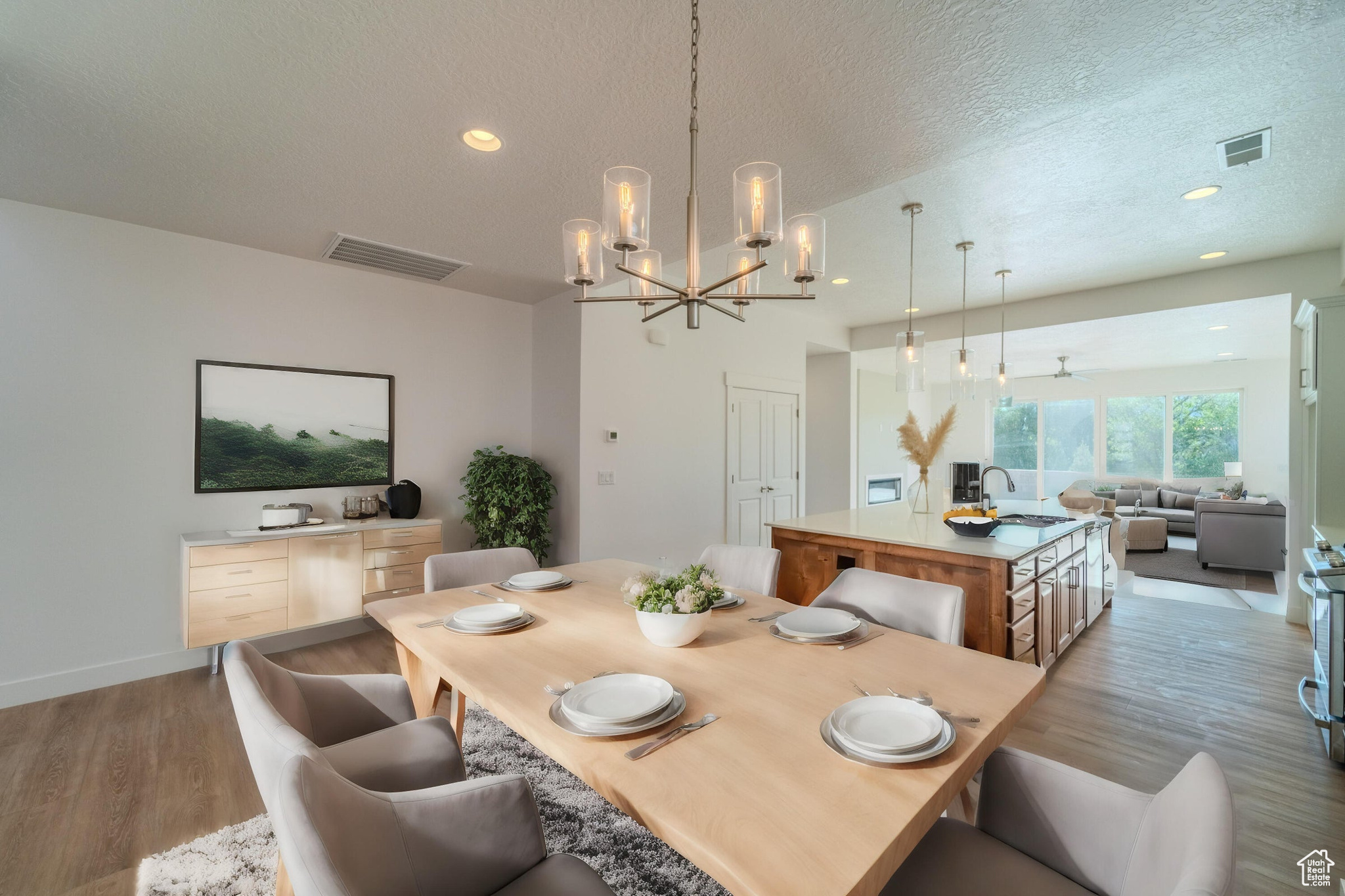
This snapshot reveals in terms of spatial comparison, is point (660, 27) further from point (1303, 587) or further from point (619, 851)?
point (1303, 587)

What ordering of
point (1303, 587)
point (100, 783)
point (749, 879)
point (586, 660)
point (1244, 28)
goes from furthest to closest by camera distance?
point (1303, 587) < point (100, 783) < point (1244, 28) < point (586, 660) < point (749, 879)

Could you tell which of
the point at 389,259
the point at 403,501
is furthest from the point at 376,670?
the point at 389,259

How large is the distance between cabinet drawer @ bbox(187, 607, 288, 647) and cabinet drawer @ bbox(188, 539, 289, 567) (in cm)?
31

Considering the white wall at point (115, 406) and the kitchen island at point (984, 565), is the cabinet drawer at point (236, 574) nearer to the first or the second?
the white wall at point (115, 406)

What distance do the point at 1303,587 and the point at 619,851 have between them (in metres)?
3.28

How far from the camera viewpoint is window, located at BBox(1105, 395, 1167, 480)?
9.14 m

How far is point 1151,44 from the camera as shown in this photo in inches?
68.4

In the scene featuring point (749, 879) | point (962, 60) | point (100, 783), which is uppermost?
point (962, 60)

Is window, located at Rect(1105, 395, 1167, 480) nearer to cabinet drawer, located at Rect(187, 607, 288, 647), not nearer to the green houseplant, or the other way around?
the green houseplant

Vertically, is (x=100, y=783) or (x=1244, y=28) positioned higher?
(x=1244, y=28)

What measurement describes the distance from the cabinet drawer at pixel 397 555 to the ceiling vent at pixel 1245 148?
4701 mm

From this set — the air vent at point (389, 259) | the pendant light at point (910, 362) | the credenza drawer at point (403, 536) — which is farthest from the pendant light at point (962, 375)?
the credenza drawer at point (403, 536)

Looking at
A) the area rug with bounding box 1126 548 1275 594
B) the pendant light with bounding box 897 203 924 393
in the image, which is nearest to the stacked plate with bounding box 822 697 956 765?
the pendant light with bounding box 897 203 924 393

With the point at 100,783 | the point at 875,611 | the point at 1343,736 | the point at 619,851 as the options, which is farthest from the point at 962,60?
the point at 100,783
